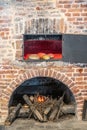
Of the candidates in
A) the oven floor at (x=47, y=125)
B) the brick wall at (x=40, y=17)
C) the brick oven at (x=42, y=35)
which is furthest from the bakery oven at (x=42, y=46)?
the oven floor at (x=47, y=125)

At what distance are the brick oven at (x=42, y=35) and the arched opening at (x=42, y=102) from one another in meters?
0.30

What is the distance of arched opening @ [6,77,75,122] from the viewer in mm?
6727

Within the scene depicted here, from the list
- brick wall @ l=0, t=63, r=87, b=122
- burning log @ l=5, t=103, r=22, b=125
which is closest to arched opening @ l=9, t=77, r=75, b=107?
burning log @ l=5, t=103, r=22, b=125

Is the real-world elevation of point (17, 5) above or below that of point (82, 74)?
above

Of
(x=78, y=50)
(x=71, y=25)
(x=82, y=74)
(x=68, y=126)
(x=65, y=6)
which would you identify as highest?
(x=65, y=6)

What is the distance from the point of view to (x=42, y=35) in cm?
680

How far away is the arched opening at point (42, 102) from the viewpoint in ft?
22.1

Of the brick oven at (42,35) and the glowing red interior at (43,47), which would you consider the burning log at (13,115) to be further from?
the glowing red interior at (43,47)

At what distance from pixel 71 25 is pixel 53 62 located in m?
0.87

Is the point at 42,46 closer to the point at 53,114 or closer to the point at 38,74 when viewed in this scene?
the point at 38,74

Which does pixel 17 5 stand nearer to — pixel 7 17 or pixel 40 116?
pixel 7 17

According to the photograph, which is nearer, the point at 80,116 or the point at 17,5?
the point at 17,5

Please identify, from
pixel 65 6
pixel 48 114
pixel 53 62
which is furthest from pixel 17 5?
pixel 48 114

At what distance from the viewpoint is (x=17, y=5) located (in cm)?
625
